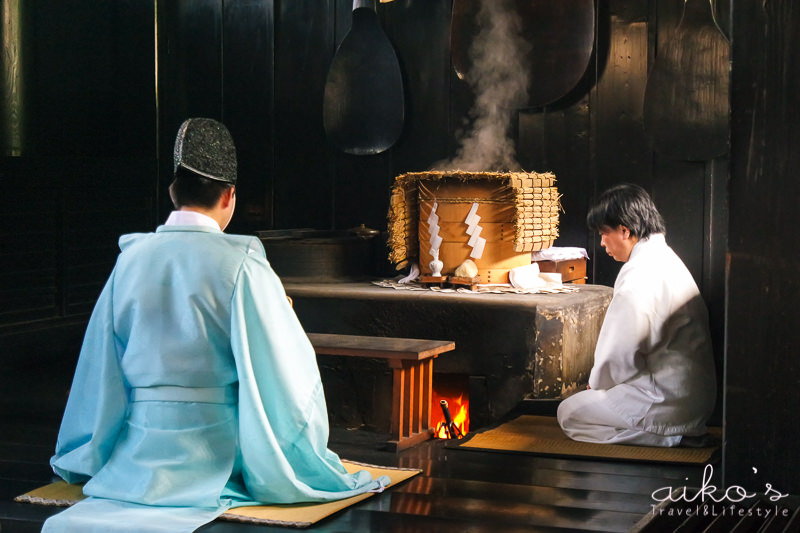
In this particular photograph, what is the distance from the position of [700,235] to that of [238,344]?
3.37 m

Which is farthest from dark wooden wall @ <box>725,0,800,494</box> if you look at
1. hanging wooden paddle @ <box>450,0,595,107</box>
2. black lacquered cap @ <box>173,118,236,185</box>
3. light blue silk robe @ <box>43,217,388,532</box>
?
hanging wooden paddle @ <box>450,0,595,107</box>

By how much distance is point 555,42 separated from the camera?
6.31 m

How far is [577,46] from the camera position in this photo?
20.6 feet

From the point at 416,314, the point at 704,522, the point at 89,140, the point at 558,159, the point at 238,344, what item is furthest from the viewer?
the point at 89,140

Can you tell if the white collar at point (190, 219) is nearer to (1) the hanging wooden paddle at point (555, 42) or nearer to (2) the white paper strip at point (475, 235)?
(2) the white paper strip at point (475, 235)

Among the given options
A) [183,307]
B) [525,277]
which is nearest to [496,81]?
[525,277]

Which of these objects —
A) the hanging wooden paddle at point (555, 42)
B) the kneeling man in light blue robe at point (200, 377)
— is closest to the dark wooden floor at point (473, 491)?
the kneeling man in light blue robe at point (200, 377)

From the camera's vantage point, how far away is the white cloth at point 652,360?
468cm

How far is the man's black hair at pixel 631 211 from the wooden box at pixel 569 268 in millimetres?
1213

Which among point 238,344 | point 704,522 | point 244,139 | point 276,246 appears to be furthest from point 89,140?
point 704,522

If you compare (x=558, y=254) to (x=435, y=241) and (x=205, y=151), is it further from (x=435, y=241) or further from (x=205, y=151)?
(x=205, y=151)

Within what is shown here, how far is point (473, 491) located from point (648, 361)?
1260mm

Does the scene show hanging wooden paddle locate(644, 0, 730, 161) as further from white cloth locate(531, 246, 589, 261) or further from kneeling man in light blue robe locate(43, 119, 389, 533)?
kneeling man in light blue robe locate(43, 119, 389, 533)

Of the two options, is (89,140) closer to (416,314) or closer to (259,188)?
(259,188)
